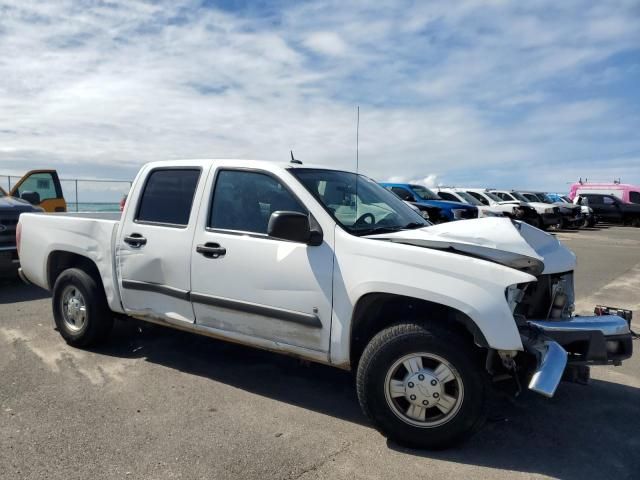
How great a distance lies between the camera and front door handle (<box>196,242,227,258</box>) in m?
3.89

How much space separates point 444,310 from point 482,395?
0.55 meters

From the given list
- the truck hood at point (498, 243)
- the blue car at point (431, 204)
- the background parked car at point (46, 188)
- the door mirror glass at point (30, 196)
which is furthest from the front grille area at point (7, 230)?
the blue car at point (431, 204)

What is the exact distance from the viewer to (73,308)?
5.02 metres

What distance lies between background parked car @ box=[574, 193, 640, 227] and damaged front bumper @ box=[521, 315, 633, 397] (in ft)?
92.0

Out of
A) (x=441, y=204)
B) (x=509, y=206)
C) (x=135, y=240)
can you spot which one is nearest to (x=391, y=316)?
(x=135, y=240)

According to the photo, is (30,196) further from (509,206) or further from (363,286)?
(509,206)

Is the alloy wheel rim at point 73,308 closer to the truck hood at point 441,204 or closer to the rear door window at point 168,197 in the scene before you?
the rear door window at point 168,197

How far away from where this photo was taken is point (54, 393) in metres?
4.02

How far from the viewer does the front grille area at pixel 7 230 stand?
25.6 feet

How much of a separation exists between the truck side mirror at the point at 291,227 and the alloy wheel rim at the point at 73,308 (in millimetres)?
2459

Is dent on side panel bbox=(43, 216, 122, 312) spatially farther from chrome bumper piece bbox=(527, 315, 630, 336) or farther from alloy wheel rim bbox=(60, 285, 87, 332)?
chrome bumper piece bbox=(527, 315, 630, 336)

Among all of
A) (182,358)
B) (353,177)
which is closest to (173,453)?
(182,358)

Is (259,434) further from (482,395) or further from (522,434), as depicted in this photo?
(522,434)

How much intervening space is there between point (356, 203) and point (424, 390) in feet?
4.91
